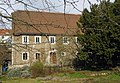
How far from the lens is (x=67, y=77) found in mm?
27516

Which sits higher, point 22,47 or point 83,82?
point 22,47

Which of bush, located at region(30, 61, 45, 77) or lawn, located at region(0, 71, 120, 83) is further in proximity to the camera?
bush, located at region(30, 61, 45, 77)

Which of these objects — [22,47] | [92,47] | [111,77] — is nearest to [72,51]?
[22,47]

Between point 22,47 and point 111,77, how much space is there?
71.7 ft

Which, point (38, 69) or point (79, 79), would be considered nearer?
point (79, 79)

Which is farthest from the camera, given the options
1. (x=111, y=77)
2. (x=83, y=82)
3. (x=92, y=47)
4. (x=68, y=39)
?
(x=92, y=47)

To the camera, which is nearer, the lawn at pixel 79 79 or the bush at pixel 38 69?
the lawn at pixel 79 79

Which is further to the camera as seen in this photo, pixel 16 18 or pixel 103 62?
pixel 103 62

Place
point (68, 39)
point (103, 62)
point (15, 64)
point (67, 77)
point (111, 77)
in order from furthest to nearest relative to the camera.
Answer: point (15, 64) → point (103, 62) → point (67, 77) → point (111, 77) → point (68, 39)

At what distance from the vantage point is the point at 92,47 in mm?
30453

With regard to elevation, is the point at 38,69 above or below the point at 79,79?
above

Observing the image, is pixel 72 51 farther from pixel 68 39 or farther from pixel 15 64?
pixel 15 64

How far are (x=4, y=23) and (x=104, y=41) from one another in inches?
1053

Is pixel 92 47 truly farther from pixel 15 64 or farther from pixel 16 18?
pixel 16 18
